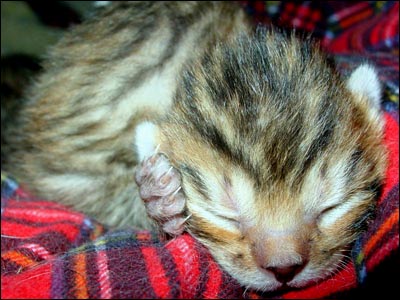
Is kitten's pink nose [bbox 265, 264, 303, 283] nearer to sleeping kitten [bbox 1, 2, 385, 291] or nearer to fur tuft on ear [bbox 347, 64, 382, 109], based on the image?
sleeping kitten [bbox 1, 2, 385, 291]

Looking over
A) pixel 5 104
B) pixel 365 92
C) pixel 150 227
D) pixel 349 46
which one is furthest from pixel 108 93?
pixel 349 46

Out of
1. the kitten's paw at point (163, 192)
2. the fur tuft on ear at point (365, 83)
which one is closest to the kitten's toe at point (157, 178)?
the kitten's paw at point (163, 192)

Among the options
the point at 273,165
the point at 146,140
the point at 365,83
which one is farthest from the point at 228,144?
the point at 365,83

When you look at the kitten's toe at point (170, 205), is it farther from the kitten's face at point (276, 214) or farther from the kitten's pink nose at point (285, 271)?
the kitten's pink nose at point (285, 271)

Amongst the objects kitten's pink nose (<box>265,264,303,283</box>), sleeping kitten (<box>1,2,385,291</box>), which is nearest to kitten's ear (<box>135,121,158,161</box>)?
sleeping kitten (<box>1,2,385,291</box>)

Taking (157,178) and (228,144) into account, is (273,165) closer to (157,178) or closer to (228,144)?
(228,144)

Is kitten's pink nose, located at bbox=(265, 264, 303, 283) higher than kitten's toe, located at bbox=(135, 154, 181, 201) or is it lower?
lower
